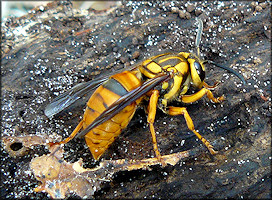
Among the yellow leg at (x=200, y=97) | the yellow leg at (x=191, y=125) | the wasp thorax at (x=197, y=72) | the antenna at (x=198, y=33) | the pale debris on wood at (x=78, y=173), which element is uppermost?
the antenna at (x=198, y=33)

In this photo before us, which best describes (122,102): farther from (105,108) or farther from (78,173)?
(78,173)

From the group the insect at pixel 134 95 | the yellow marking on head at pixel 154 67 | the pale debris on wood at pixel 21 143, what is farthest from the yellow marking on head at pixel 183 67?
the pale debris on wood at pixel 21 143

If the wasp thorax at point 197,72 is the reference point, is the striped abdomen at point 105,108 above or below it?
below

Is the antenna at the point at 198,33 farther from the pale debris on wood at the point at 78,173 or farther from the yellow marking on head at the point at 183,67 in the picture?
the pale debris on wood at the point at 78,173

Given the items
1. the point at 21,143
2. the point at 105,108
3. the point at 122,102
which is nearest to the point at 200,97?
the point at 122,102

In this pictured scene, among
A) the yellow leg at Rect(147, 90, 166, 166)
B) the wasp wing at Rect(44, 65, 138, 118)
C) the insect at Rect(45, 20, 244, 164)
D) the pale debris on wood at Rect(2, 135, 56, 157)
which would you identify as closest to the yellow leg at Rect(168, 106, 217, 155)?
the insect at Rect(45, 20, 244, 164)

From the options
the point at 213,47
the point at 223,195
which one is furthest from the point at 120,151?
the point at 213,47

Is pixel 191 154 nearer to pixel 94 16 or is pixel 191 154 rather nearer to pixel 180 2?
pixel 180 2
